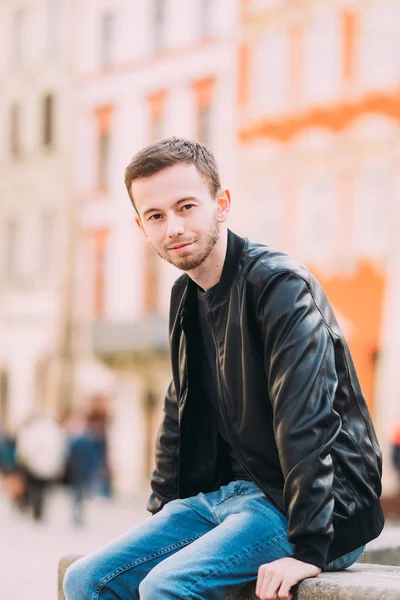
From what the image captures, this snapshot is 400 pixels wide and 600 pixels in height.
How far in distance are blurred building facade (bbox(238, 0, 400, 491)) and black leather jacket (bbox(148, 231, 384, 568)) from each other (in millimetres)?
22023

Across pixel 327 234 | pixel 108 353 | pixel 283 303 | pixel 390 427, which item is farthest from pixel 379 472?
pixel 108 353

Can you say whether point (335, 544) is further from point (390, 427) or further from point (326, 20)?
point (326, 20)

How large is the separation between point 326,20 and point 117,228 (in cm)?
792

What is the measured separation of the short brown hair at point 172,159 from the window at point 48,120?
32674 millimetres

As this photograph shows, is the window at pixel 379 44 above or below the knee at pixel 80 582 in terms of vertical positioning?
above

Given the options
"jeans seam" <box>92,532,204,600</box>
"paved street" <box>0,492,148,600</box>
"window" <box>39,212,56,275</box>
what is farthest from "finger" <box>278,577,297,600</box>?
"window" <box>39,212,56,275</box>

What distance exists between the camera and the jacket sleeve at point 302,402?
3301 millimetres

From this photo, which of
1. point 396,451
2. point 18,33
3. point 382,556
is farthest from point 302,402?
point 18,33

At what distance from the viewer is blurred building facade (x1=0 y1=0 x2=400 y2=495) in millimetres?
27141

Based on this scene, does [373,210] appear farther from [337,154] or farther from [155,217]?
[155,217]

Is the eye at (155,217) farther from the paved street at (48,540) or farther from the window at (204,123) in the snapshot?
the window at (204,123)

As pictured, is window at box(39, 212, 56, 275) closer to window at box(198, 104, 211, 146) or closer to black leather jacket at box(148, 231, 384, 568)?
window at box(198, 104, 211, 146)

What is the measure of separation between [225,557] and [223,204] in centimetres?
94

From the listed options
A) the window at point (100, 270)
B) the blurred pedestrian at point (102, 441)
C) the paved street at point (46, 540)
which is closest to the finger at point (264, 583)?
the paved street at point (46, 540)
